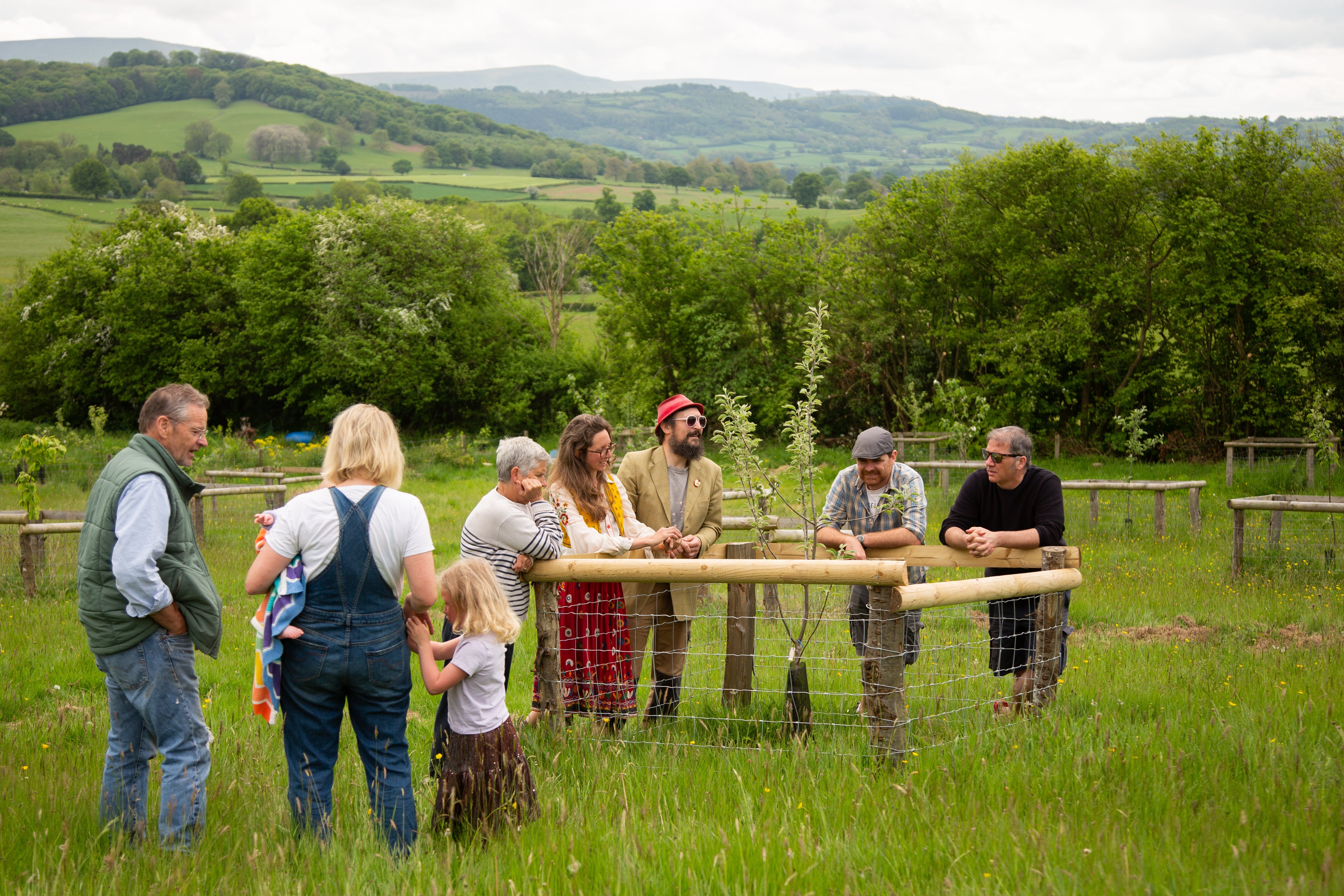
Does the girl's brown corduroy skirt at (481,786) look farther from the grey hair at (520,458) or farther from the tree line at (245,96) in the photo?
the tree line at (245,96)

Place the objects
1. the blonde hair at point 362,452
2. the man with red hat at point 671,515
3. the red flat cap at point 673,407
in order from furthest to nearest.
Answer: the red flat cap at point 673,407
the man with red hat at point 671,515
the blonde hair at point 362,452

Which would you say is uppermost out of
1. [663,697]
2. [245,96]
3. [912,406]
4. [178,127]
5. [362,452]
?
[245,96]

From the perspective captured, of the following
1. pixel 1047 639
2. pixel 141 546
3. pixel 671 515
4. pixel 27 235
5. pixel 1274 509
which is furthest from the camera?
pixel 27 235

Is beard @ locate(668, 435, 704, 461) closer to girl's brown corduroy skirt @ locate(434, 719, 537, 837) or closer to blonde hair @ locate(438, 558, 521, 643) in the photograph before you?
blonde hair @ locate(438, 558, 521, 643)

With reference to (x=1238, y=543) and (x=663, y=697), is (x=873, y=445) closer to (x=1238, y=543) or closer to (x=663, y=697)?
(x=663, y=697)

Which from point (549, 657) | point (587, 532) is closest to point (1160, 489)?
point (587, 532)

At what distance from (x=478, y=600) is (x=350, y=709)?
0.64 meters

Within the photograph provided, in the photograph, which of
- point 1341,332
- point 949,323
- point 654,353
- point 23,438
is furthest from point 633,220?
point 23,438

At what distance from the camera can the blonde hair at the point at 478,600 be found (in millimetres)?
3875

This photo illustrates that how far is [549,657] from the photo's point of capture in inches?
197

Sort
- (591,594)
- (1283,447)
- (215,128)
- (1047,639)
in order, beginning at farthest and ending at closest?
(215,128), (1283,447), (591,594), (1047,639)

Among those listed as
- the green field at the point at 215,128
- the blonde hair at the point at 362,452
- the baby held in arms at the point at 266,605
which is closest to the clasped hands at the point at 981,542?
the blonde hair at the point at 362,452

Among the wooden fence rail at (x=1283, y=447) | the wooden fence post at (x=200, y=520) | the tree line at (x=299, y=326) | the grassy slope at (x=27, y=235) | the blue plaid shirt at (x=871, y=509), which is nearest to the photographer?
the blue plaid shirt at (x=871, y=509)

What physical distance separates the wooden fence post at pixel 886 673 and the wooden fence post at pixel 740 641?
3.50ft
